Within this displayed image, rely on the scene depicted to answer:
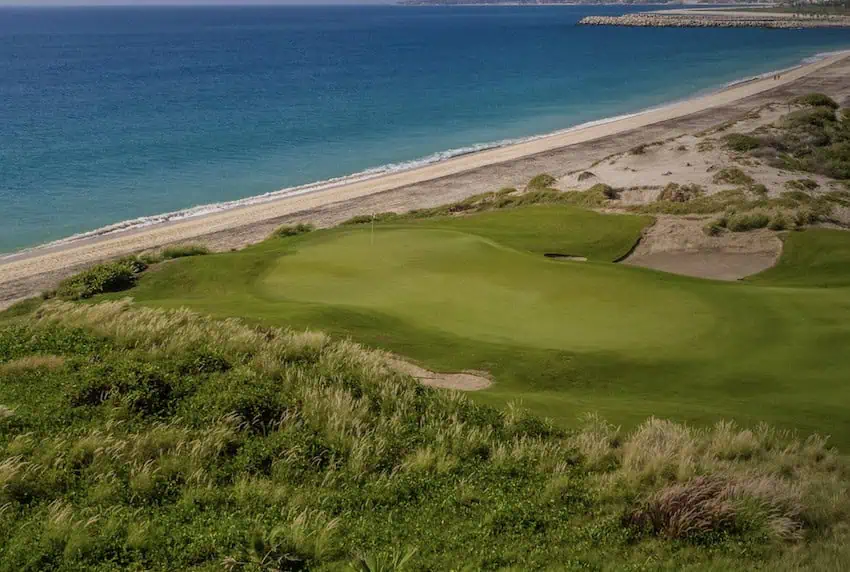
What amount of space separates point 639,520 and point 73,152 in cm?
4947

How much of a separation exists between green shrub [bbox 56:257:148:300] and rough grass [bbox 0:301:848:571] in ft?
24.0

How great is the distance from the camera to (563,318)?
12.9 metres

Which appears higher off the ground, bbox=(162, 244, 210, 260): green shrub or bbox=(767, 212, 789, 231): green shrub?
bbox=(162, 244, 210, 260): green shrub

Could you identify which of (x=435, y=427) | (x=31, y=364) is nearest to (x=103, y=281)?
(x=31, y=364)

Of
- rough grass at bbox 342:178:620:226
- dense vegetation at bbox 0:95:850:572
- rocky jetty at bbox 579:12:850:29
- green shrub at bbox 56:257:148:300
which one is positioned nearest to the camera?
dense vegetation at bbox 0:95:850:572

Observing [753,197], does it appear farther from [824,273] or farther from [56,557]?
[56,557]

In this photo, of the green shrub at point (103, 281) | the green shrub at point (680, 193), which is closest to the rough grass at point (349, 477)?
the green shrub at point (103, 281)

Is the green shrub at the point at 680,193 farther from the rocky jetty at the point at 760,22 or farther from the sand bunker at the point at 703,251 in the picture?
the rocky jetty at the point at 760,22

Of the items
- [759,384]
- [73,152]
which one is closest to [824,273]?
[759,384]

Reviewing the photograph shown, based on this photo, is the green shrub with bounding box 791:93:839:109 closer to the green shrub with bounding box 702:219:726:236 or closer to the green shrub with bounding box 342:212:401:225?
the green shrub with bounding box 702:219:726:236

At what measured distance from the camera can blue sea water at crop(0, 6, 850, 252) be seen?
135 ft

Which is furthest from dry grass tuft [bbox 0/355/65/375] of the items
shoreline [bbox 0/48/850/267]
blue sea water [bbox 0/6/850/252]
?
blue sea water [bbox 0/6/850/252]

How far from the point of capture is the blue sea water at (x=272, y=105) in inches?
1620

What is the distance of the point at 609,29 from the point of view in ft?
591
